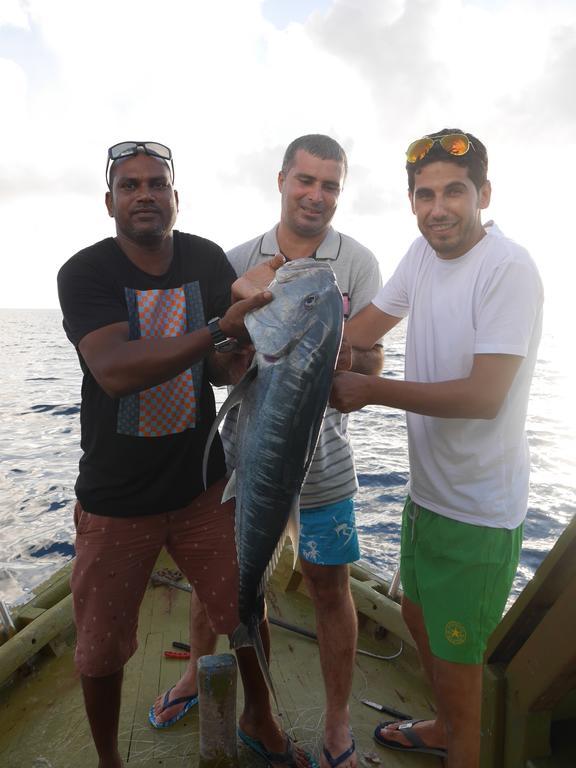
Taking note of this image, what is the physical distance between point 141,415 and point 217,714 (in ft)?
5.13

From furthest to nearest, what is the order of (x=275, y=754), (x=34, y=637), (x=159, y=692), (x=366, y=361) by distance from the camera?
(x=34, y=637)
(x=159, y=692)
(x=366, y=361)
(x=275, y=754)

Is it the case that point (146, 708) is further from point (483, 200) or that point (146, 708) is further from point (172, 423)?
point (483, 200)

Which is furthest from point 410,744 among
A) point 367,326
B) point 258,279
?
point 258,279

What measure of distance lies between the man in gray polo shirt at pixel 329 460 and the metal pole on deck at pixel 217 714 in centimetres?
111

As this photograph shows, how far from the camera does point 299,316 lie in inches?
93.4

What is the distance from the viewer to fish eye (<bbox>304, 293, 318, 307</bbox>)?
2383mm

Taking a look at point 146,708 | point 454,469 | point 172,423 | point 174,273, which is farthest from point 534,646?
point 146,708

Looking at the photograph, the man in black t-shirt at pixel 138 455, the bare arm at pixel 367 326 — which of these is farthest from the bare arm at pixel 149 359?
the bare arm at pixel 367 326

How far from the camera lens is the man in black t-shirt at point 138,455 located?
10.4ft

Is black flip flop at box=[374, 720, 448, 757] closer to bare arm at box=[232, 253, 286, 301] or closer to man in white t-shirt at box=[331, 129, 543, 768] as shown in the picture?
man in white t-shirt at box=[331, 129, 543, 768]

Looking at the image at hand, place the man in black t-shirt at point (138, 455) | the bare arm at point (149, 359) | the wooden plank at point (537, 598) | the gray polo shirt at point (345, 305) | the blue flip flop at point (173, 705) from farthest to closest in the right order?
the blue flip flop at point (173, 705), the gray polo shirt at point (345, 305), the man in black t-shirt at point (138, 455), the bare arm at point (149, 359), the wooden plank at point (537, 598)

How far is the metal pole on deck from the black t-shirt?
93 centimetres

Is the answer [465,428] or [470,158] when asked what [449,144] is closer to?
[470,158]

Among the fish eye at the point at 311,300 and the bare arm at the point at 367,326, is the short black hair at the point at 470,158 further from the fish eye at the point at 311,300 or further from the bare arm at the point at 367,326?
the fish eye at the point at 311,300
